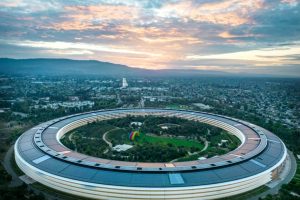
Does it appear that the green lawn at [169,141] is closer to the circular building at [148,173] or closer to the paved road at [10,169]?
the circular building at [148,173]

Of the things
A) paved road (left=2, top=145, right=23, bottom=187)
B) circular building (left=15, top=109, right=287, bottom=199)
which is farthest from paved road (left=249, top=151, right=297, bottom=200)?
paved road (left=2, top=145, right=23, bottom=187)

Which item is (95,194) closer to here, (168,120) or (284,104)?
(168,120)

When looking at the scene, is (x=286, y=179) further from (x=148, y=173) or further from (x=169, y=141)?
(x=169, y=141)

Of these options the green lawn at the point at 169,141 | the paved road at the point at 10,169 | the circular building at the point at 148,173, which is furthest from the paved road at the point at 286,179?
the paved road at the point at 10,169

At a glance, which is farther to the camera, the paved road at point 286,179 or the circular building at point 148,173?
the paved road at point 286,179

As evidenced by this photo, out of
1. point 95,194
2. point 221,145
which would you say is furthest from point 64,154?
point 221,145

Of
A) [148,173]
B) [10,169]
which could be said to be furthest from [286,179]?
[10,169]

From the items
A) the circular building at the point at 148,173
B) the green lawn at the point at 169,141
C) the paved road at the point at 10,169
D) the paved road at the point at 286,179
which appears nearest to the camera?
the circular building at the point at 148,173

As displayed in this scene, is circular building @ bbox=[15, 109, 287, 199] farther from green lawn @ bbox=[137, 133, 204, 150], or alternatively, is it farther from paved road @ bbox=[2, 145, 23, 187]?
green lawn @ bbox=[137, 133, 204, 150]

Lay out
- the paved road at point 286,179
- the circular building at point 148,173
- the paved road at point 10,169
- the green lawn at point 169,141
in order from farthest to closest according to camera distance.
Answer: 1. the green lawn at point 169,141
2. the paved road at point 10,169
3. the paved road at point 286,179
4. the circular building at point 148,173
